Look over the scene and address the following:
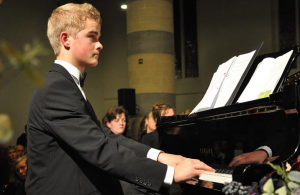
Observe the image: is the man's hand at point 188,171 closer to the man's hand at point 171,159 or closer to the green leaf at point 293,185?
the man's hand at point 171,159

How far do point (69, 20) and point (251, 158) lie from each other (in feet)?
4.26

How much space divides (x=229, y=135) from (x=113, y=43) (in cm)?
1346

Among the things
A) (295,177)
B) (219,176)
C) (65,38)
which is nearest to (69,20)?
(65,38)

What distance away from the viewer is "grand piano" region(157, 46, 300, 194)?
172cm

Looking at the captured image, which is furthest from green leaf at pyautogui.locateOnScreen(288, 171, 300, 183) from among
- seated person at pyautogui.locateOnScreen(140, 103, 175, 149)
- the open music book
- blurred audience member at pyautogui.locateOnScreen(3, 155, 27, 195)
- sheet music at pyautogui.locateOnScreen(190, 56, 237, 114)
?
seated person at pyautogui.locateOnScreen(140, 103, 175, 149)

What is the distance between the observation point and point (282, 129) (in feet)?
6.32

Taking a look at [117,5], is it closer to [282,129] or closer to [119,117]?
[119,117]

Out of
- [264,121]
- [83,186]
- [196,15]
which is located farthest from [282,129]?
[196,15]

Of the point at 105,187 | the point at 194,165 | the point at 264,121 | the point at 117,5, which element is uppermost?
the point at 117,5

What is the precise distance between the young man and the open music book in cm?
89

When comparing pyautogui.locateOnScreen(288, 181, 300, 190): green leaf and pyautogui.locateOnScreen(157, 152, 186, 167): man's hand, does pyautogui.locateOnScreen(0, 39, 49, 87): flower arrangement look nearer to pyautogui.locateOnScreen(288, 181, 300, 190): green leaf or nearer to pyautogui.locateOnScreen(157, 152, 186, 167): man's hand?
pyautogui.locateOnScreen(288, 181, 300, 190): green leaf

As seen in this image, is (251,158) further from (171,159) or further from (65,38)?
(65,38)

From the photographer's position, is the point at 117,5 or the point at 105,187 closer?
the point at 105,187

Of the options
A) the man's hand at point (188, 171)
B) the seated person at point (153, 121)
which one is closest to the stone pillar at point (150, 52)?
the seated person at point (153, 121)
